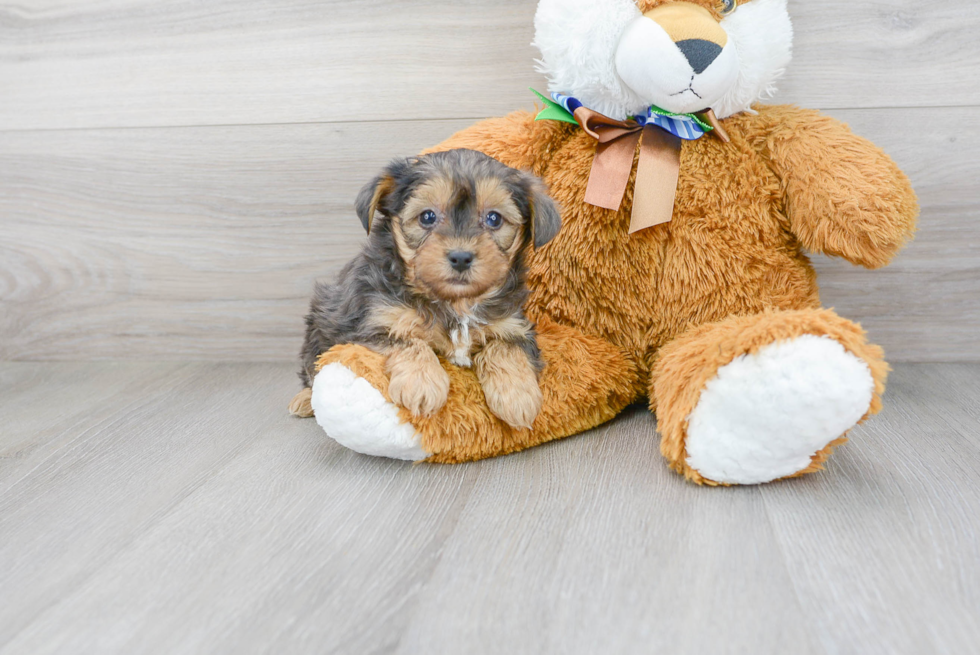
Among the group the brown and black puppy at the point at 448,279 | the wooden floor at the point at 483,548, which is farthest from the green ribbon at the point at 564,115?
the wooden floor at the point at 483,548

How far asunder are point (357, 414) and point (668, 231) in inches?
36.5

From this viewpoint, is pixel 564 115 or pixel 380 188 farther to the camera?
pixel 564 115

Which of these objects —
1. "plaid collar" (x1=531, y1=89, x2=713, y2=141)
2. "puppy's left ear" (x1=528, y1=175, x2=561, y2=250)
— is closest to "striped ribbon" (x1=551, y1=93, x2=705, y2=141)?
"plaid collar" (x1=531, y1=89, x2=713, y2=141)

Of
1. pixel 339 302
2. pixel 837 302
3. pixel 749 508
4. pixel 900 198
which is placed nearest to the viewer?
pixel 749 508

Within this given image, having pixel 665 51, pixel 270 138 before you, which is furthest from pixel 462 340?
pixel 270 138

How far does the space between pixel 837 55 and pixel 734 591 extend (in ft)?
5.90

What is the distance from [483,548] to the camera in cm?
134

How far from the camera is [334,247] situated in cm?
255

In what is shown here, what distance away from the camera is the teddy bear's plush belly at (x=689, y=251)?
1858 millimetres

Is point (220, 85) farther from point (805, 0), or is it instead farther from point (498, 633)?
point (498, 633)

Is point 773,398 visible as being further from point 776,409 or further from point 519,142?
point 519,142

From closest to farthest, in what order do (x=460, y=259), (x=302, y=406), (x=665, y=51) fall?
1. (x=460, y=259)
2. (x=665, y=51)
3. (x=302, y=406)

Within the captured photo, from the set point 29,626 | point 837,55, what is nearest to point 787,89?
point 837,55

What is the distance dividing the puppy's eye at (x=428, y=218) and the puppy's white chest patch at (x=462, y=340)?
0.24 meters
